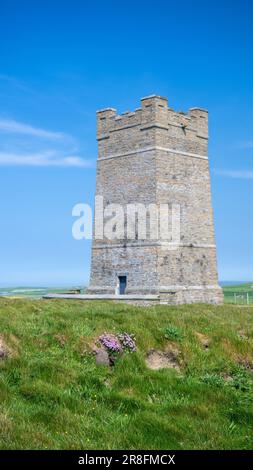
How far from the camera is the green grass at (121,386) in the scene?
30.8ft

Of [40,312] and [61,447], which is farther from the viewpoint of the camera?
[40,312]

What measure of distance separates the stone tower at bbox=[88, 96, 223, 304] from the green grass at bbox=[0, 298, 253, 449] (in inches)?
564

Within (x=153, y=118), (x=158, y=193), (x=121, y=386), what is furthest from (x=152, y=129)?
(x=121, y=386)

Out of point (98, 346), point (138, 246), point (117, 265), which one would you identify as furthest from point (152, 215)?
point (98, 346)

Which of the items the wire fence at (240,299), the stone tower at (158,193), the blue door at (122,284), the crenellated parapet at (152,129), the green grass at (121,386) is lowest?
the green grass at (121,386)

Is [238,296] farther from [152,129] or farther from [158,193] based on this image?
[152,129]

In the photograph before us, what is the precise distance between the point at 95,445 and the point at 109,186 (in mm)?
26837

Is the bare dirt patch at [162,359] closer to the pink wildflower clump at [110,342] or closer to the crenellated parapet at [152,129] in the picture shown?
the pink wildflower clump at [110,342]

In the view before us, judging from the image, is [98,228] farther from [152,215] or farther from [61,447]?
[61,447]

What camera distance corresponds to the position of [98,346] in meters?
14.0

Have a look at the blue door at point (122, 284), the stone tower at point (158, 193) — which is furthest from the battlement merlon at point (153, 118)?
the blue door at point (122, 284)

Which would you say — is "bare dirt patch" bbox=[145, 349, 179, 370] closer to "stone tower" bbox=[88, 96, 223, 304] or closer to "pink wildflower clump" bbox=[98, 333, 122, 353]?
"pink wildflower clump" bbox=[98, 333, 122, 353]

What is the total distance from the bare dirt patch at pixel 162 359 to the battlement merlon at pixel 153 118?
2024 cm

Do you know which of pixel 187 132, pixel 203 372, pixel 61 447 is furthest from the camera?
pixel 187 132
